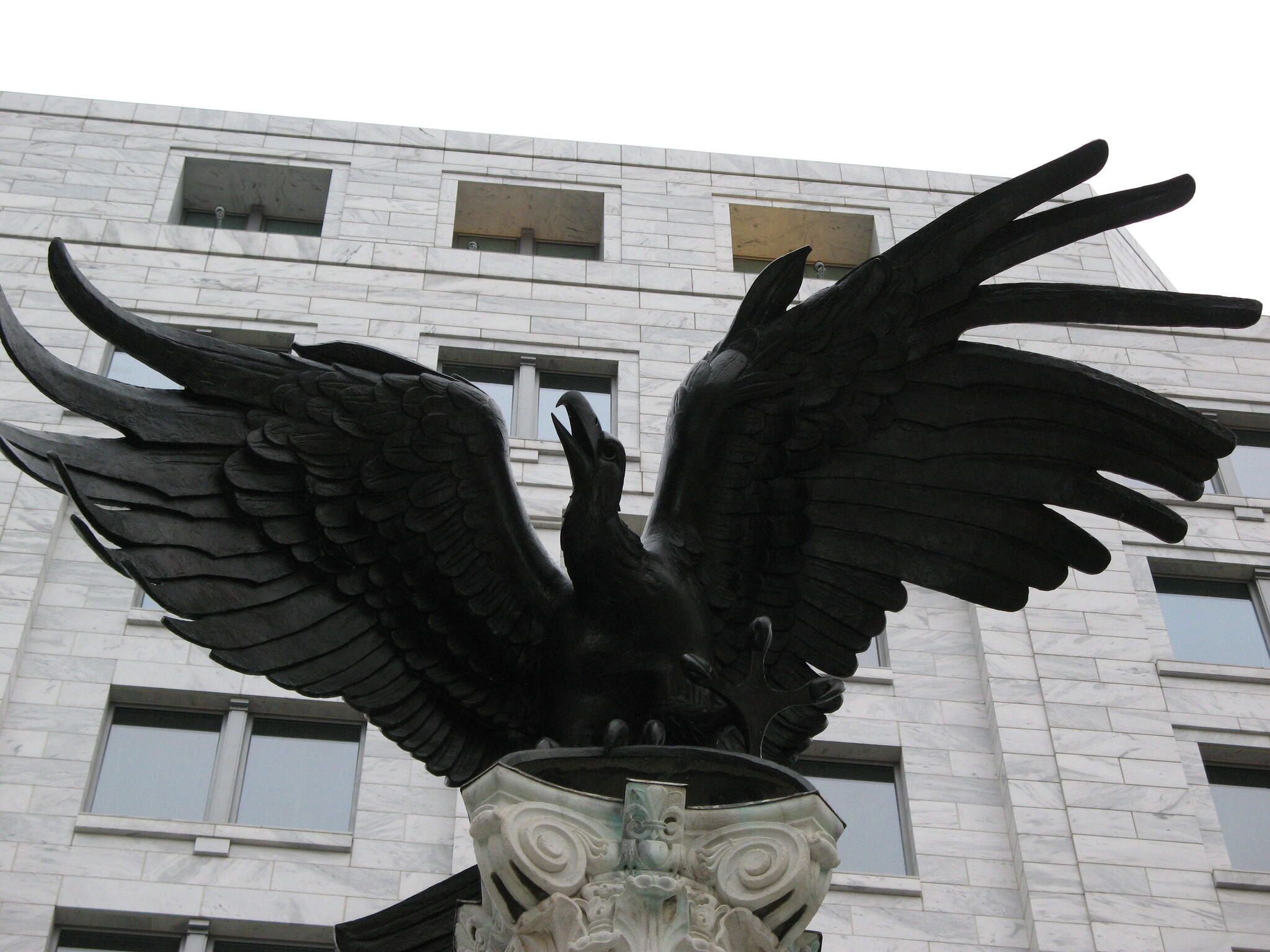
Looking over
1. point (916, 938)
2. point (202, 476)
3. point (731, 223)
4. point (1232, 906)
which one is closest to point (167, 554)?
point (202, 476)

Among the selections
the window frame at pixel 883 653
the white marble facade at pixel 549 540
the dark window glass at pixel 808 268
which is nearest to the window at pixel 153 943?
the white marble facade at pixel 549 540

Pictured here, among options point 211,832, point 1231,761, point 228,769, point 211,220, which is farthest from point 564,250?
point 1231,761

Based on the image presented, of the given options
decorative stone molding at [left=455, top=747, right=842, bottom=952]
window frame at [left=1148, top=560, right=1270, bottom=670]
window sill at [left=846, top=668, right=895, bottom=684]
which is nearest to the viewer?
decorative stone molding at [left=455, top=747, right=842, bottom=952]

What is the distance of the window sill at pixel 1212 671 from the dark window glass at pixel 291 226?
1587 centimetres

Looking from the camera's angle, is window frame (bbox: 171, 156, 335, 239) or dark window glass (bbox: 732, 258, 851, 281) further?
dark window glass (bbox: 732, 258, 851, 281)

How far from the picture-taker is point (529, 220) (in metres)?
29.0

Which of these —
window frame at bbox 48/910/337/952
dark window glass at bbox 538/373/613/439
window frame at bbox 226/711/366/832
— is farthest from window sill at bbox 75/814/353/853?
dark window glass at bbox 538/373/613/439

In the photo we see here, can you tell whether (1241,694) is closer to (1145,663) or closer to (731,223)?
(1145,663)

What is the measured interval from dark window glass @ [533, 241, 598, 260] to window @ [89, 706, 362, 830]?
11.3 m

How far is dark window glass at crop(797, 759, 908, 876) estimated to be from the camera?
65.8 feet

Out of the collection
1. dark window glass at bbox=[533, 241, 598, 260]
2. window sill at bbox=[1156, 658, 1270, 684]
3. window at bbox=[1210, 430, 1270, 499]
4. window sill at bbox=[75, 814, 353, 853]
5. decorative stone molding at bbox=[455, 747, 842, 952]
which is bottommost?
decorative stone molding at bbox=[455, 747, 842, 952]

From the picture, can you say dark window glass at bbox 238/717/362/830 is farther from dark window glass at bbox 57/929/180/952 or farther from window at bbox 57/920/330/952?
dark window glass at bbox 57/929/180/952

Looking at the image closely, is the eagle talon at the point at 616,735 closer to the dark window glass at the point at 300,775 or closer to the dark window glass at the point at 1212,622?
the dark window glass at the point at 300,775

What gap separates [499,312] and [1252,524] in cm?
1214
